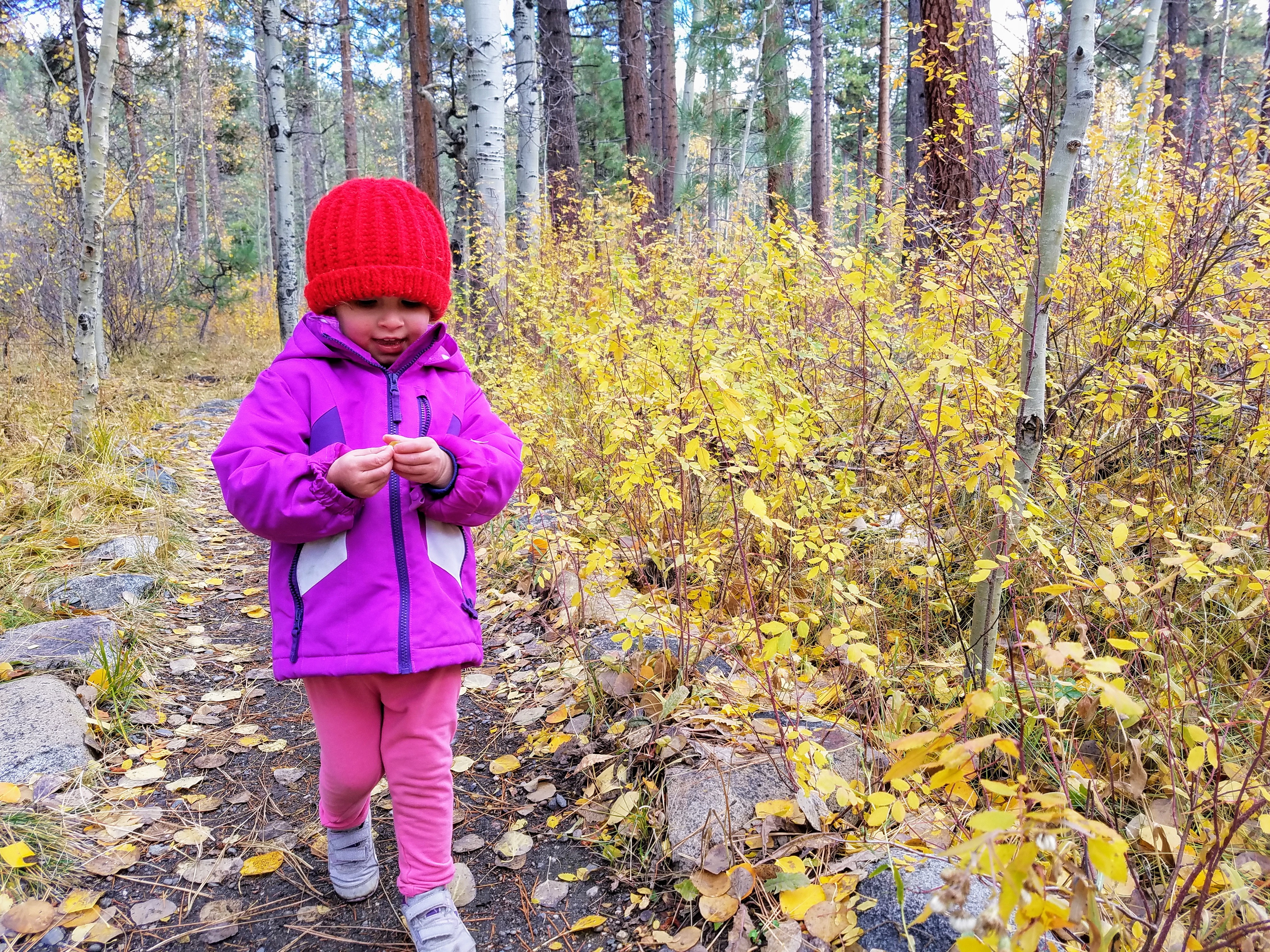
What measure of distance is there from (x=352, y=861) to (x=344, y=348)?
4.03 ft

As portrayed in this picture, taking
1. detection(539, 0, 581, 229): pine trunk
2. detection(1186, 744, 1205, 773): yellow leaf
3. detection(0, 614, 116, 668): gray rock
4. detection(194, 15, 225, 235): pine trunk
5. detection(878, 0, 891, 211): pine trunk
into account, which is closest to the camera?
detection(1186, 744, 1205, 773): yellow leaf

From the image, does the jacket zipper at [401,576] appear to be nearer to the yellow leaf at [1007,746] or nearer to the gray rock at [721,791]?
the gray rock at [721,791]

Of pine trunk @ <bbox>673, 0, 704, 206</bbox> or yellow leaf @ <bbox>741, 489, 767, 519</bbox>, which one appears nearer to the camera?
yellow leaf @ <bbox>741, 489, 767, 519</bbox>

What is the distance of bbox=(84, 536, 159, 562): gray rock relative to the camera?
3410 mm

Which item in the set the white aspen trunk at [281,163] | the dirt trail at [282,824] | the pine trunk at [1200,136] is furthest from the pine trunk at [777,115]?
the dirt trail at [282,824]

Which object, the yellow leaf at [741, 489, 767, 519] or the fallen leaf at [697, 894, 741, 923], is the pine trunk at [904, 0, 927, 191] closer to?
the yellow leaf at [741, 489, 767, 519]

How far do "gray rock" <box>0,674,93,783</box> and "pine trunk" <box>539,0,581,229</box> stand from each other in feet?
24.2

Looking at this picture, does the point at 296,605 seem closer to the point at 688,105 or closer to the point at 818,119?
the point at 688,105

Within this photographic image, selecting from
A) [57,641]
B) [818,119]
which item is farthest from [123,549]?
[818,119]

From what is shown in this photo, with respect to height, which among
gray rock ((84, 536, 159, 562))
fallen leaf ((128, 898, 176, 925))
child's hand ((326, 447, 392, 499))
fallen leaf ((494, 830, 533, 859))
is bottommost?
fallen leaf ((494, 830, 533, 859))

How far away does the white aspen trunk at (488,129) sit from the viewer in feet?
18.0

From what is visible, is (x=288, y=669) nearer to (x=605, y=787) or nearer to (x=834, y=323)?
(x=605, y=787)

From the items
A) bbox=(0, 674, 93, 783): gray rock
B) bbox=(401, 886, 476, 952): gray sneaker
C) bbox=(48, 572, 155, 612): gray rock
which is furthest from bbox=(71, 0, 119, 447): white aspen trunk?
bbox=(401, 886, 476, 952): gray sneaker

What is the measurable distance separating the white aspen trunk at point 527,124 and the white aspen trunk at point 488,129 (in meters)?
0.27
